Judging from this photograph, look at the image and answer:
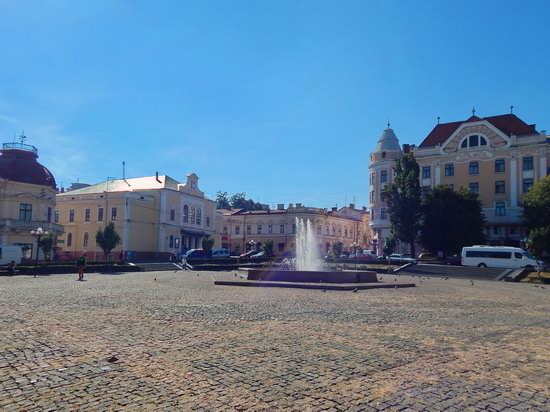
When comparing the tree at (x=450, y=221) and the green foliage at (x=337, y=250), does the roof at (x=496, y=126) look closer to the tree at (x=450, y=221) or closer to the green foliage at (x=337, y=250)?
the tree at (x=450, y=221)

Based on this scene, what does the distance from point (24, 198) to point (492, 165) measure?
55.1 metres

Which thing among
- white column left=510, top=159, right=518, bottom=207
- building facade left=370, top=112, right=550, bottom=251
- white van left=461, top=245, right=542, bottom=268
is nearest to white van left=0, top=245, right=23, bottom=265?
white van left=461, top=245, right=542, bottom=268

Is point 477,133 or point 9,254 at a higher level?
point 477,133

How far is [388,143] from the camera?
6594cm

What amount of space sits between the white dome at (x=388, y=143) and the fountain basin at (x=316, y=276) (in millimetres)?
45186

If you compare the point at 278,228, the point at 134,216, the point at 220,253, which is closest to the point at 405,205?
the point at 220,253

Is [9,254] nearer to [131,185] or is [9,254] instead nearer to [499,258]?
[131,185]

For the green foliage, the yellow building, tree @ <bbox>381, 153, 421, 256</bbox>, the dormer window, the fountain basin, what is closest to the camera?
the fountain basin

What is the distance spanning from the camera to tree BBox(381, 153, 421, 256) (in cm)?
5391

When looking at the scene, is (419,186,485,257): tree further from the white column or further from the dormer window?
the dormer window

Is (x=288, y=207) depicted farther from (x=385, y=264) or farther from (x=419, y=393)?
(x=419, y=393)

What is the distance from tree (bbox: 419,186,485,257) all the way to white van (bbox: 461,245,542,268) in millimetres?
7126

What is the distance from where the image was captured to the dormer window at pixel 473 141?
2327 inches

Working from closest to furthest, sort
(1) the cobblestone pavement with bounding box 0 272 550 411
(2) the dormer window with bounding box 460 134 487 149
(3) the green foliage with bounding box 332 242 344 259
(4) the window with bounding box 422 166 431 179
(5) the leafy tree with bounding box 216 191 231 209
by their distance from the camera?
1. (1) the cobblestone pavement with bounding box 0 272 550 411
2. (3) the green foliage with bounding box 332 242 344 259
3. (2) the dormer window with bounding box 460 134 487 149
4. (4) the window with bounding box 422 166 431 179
5. (5) the leafy tree with bounding box 216 191 231 209
